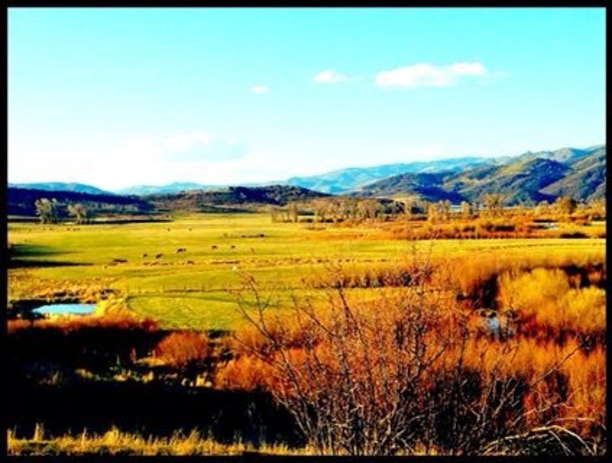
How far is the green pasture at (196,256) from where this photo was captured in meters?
26.4

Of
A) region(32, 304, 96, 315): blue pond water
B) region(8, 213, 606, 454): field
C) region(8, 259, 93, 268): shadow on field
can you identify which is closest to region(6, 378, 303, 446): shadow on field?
region(8, 213, 606, 454): field

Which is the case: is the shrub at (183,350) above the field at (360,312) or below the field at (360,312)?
below

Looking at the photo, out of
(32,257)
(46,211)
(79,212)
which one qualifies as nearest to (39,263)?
(32,257)

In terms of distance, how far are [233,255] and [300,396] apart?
4820 cm

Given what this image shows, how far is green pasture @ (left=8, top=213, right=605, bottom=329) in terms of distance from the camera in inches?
1039

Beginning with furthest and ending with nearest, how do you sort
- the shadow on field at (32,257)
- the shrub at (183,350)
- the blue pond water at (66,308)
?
the shadow on field at (32,257), the blue pond water at (66,308), the shrub at (183,350)

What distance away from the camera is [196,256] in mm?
52500

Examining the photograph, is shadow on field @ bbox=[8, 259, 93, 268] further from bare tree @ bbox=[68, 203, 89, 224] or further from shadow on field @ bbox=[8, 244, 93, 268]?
bare tree @ bbox=[68, 203, 89, 224]

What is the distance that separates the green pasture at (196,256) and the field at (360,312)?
0.74ft

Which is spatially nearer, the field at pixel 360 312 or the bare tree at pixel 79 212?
the field at pixel 360 312

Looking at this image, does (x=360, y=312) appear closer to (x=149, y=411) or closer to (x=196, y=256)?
(x=149, y=411)

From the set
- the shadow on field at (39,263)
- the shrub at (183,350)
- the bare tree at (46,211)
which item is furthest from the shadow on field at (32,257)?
the bare tree at (46,211)

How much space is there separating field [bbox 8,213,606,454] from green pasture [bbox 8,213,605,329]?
225mm

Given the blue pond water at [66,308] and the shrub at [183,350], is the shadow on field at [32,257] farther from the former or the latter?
the shrub at [183,350]
